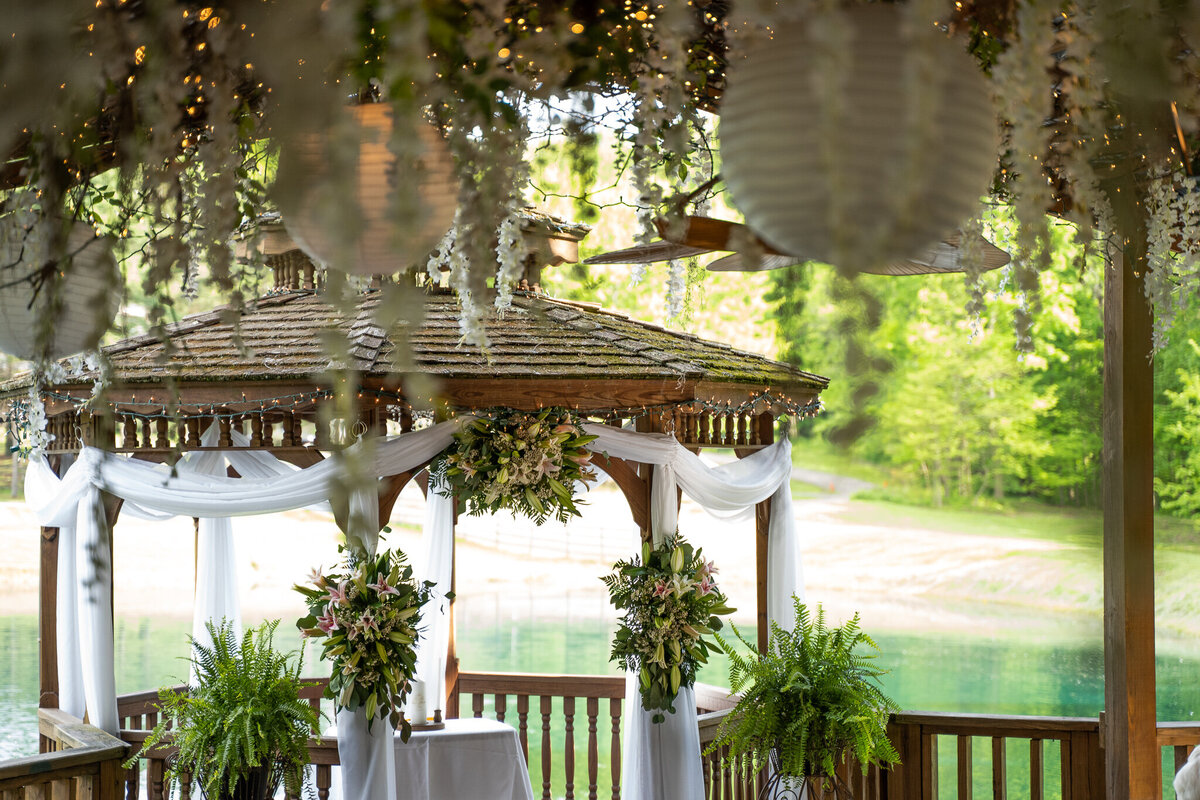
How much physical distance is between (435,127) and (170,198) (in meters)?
0.41

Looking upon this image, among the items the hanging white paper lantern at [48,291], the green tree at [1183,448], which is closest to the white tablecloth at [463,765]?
the hanging white paper lantern at [48,291]

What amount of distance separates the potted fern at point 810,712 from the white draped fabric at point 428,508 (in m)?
0.47

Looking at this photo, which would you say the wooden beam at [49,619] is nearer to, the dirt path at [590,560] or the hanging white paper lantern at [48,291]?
the hanging white paper lantern at [48,291]

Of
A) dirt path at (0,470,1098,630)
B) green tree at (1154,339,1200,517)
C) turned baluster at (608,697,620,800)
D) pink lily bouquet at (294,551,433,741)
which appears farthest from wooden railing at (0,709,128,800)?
dirt path at (0,470,1098,630)

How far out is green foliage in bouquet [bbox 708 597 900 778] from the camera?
439 centimetres

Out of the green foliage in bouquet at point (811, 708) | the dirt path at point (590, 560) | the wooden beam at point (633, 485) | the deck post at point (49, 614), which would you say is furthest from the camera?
the dirt path at point (590, 560)

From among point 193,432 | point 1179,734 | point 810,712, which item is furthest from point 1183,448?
point 193,432

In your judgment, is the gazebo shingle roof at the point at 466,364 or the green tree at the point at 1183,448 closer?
the gazebo shingle roof at the point at 466,364

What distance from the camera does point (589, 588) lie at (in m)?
18.5

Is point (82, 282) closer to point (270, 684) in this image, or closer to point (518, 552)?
point (270, 684)

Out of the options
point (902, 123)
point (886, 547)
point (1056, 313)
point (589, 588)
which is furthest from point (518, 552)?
point (902, 123)

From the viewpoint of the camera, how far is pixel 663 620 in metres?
4.94

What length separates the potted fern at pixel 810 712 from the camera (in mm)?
4391

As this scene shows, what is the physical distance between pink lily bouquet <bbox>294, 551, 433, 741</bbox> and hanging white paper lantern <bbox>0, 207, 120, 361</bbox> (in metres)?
2.23
